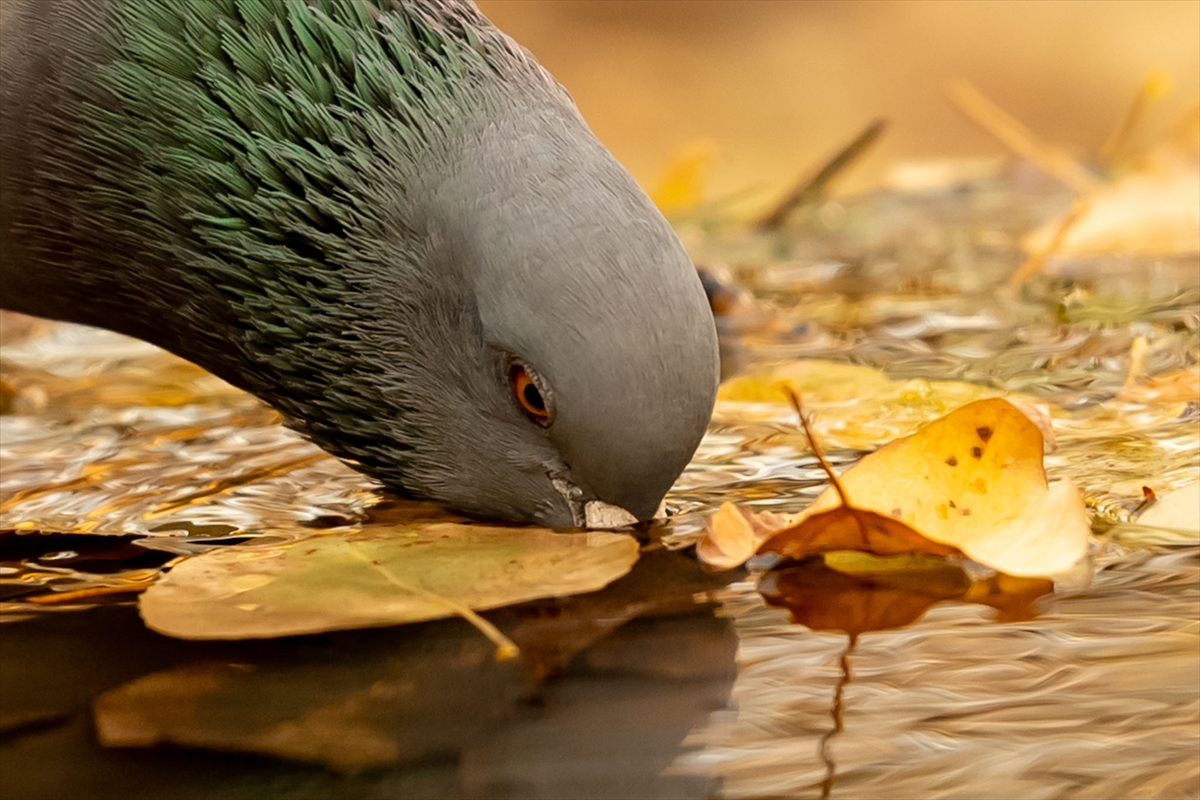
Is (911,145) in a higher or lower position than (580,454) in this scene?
higher

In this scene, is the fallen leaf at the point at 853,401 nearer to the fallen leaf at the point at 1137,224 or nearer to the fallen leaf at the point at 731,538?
the fallen leaf at the point at 731,538

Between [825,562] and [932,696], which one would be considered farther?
[825,562]

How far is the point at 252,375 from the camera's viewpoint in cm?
191

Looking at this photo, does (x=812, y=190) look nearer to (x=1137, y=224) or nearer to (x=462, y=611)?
(x=1137, y=224)

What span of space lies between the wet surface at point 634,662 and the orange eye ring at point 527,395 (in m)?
0.19

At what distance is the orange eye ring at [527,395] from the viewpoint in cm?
163

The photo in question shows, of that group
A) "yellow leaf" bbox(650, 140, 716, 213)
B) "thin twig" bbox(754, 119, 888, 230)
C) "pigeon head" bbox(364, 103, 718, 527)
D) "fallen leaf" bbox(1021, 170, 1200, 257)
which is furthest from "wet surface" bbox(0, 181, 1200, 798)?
"yellow leaf" bbox(650, 140, 716, 213)

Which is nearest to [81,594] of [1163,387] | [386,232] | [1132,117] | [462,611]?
[462,611]

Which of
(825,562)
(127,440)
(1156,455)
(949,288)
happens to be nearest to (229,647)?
(825,562)

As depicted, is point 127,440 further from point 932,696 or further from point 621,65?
point 621,65

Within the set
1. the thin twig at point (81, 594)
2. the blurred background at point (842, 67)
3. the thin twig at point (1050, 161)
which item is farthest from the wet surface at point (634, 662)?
the blurred background at point (842, 67)

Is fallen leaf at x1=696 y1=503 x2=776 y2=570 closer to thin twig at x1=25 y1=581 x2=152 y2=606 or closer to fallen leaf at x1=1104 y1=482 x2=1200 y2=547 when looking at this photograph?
fallen leaf at x1=1104 y1=482 x2=1200 y2=547

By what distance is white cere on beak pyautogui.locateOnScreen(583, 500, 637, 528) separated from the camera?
1.66 meters

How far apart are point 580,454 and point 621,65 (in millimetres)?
6445
